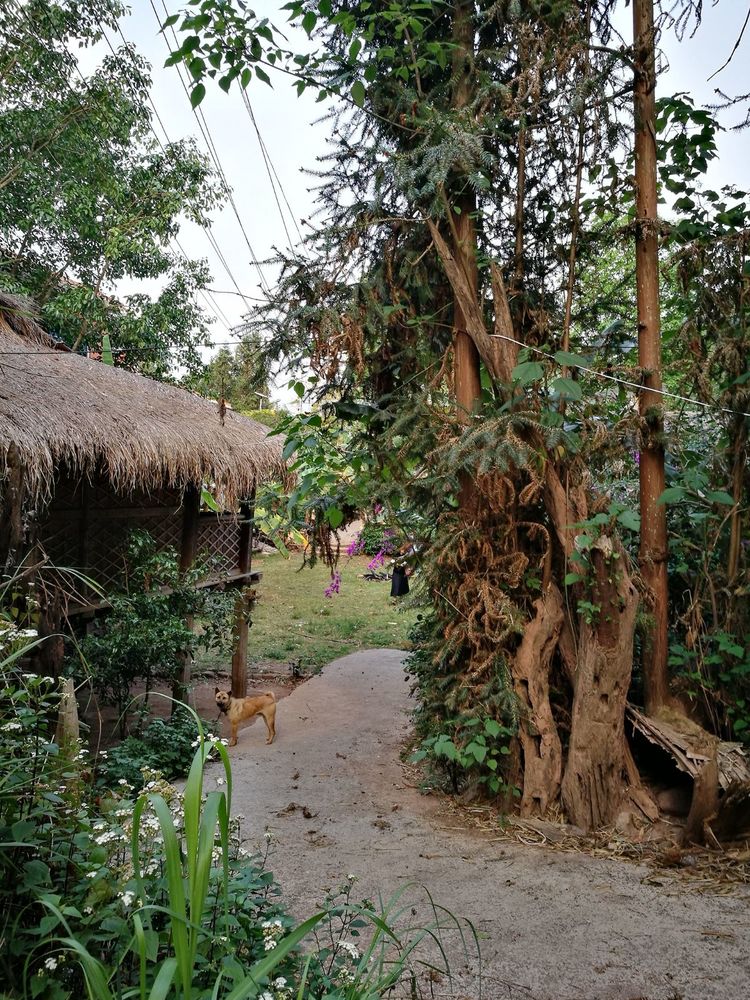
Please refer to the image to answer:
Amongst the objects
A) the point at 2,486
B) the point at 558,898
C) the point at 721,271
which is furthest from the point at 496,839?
the point at 2,486

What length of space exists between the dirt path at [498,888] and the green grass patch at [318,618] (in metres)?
3.37

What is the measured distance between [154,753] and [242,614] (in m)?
2.08

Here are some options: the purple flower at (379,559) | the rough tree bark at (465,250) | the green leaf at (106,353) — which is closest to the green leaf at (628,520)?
the rough tree bark at (465,250)

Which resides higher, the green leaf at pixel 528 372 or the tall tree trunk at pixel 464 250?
the tall tree trunk at pixel 464 250

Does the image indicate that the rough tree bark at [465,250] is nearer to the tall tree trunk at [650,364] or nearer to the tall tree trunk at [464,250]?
the tall tree trunk at [464,250]

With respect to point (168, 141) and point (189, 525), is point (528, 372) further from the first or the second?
point (168, 141)

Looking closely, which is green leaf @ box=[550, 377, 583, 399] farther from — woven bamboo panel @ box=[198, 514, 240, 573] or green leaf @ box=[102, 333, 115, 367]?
green leaf @ box=[102, 333, 115, 367]

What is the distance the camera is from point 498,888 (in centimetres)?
344

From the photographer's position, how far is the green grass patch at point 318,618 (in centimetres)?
1012

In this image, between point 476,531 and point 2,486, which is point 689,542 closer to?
point 476,531

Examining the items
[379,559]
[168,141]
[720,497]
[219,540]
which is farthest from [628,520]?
[168,141]

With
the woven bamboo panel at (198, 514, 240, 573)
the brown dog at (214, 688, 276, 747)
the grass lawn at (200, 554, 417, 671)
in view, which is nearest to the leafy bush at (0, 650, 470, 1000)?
the brown dog at (214, 688, 276, 747)

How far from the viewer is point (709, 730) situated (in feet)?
14.2

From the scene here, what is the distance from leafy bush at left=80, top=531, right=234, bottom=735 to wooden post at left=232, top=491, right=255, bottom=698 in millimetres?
459
